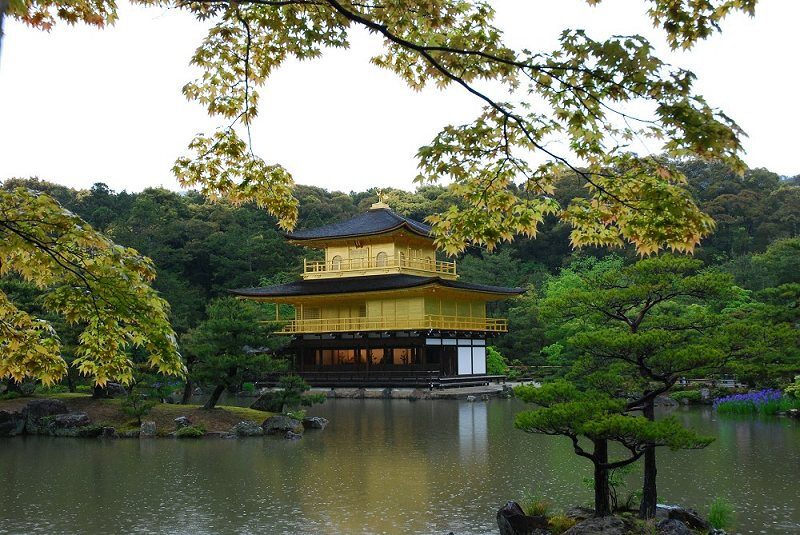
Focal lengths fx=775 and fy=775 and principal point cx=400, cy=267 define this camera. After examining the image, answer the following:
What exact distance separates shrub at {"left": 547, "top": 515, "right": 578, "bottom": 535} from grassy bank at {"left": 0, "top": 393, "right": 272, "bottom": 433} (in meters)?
10.1

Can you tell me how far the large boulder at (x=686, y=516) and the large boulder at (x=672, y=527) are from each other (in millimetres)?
271

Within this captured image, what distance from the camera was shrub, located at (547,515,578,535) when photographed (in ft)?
23.8

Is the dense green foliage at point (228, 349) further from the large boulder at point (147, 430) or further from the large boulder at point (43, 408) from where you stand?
the large boulder at point (43, 408)

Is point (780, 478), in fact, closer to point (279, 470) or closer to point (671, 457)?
point (671, 457)

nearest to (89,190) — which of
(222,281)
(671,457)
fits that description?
(222,281)

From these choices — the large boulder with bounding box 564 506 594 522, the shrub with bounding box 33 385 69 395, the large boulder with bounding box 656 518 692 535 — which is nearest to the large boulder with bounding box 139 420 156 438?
the shrub with bounding box 33 385 69 395

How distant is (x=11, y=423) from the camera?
53.7ft

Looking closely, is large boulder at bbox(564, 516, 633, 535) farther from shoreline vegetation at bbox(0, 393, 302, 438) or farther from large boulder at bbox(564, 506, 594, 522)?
shoreline vegetation at bbox(0, 393, 302, 438)

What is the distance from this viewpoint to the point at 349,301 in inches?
1260

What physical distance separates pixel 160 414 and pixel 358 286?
48.9 feet

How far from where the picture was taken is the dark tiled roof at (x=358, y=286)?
96.5ft

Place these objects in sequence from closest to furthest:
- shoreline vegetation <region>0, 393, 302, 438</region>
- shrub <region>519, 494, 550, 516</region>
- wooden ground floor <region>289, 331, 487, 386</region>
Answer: shrub <region>519, 494, 550, 516</region> → shoreline vegetation <region>0, 393, 302, 438</region> → wooden ground floor <region>289, 331, 487, 386</region>

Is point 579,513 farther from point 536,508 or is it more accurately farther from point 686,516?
point 686,516

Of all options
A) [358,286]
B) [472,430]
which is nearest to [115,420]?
[472,430]
